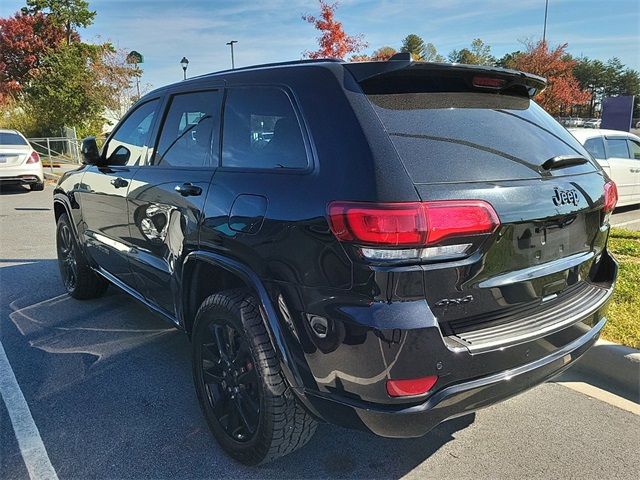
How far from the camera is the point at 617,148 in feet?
30.3

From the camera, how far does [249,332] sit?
231 centimetres

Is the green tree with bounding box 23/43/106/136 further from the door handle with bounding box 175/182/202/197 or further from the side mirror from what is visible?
the door handle with bounding box 175/182/202/197

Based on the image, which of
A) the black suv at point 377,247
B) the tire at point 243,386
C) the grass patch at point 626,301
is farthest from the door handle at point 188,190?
the grass patch at point 626,301

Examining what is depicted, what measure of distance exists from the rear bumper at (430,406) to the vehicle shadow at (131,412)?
64 centimetres

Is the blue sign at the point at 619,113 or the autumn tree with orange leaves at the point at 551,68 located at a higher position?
the autumn tree with orange leaves at the point at 551,68

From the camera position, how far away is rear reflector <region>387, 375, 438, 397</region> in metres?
1.89

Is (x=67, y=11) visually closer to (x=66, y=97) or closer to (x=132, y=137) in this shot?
(x=66, y=97)

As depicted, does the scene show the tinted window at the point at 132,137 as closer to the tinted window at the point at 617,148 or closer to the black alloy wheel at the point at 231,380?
the black alloy wheel at the point at 231,380

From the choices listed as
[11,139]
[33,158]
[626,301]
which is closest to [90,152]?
[626,301]

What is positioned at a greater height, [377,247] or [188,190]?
[188,190]

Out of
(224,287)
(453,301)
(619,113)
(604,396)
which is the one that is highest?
(619,113)

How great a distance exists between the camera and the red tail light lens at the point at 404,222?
1.86m

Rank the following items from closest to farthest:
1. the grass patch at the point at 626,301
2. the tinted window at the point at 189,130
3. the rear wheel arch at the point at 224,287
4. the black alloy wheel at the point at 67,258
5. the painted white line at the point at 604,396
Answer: the rear wheel arch at the point at 224,287 < the tinted window at the point at 189,130 < the painted white line at the point at 604,396 < the grass patch at the point at 626,301 < the black alloy wheel at the point at 67,258

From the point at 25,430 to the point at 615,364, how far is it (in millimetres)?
3613
